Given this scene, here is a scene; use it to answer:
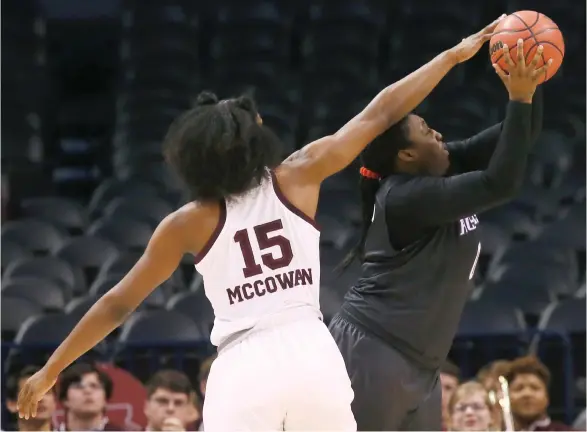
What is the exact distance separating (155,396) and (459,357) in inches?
69.2

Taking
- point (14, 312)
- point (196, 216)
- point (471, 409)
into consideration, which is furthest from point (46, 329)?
point (196, 216)

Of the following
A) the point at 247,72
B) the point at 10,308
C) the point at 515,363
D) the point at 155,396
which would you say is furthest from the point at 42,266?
the point at 247,72

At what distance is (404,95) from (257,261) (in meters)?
0.74

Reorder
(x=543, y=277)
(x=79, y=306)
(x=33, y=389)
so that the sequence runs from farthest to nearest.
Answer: (x=543, y=277)
(x=79, y=306)
(x=33, y=389)

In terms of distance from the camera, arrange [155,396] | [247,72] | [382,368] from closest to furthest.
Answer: [382,368], [155,396], [247,72]

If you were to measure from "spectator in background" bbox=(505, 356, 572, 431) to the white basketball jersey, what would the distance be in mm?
2432

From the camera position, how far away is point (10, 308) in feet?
20.9

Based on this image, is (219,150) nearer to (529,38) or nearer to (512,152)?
(512,152)

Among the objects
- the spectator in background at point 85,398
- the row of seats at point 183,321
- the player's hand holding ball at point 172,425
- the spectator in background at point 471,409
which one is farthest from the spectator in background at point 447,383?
the spectator in background at point 85,398

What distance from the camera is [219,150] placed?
2.89 meters

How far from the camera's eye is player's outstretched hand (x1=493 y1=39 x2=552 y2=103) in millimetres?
3070

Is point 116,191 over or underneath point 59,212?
over

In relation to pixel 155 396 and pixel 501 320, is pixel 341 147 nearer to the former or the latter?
pixel 155 396

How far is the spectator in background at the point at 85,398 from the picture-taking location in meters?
5.09
